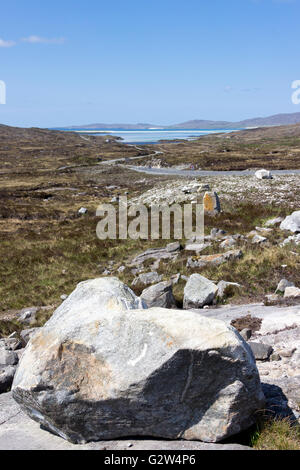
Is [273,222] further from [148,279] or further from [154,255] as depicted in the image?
[148,279]

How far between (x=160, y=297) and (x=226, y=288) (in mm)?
2728

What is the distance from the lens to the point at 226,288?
560 inches

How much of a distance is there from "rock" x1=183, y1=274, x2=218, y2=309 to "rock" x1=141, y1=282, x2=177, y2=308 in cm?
58

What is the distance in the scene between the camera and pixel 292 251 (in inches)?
709

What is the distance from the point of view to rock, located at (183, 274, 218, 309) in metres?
13.7

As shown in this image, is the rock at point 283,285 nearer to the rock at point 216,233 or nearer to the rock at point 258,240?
the rock at point 258,240

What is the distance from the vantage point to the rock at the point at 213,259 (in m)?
17.9

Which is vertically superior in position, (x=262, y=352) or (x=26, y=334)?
(x=262, y=352)

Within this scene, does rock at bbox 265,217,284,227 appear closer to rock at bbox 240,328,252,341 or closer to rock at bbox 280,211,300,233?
rock at bbox 280,211,300,233

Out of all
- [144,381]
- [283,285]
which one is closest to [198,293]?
[283,285]

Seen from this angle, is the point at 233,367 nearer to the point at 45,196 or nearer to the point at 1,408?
the point at 1,408

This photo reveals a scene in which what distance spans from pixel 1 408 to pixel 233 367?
476 centimetres
